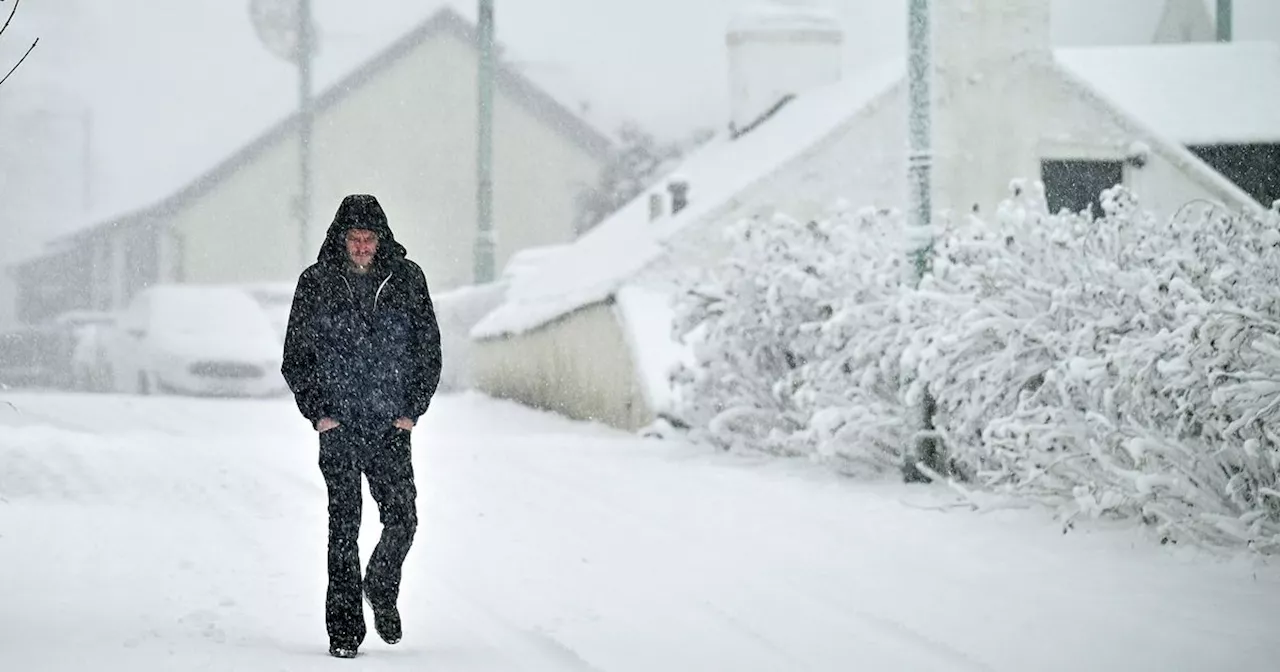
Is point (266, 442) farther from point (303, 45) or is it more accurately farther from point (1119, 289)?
point (303, 45)

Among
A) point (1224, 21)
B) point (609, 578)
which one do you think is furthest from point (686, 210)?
point (1224, 21)

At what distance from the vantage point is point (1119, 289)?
10008 millimetres

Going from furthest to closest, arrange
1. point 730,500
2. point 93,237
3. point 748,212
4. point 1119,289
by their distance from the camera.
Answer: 1. point 93,237
2. point 748,212
3. point 730,500
4. point 1119,289

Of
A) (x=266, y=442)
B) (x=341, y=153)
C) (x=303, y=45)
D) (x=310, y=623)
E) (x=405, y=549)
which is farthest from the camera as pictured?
(x=341, y=153)

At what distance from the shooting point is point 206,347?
26.0m

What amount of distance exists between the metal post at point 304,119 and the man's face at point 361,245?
110 feet

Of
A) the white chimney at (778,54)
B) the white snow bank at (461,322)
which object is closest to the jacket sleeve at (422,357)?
the white chimney at (778,54)

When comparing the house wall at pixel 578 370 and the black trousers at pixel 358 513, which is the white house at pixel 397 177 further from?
the black trousers at pixel 358 513

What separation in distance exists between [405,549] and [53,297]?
46.0 metres

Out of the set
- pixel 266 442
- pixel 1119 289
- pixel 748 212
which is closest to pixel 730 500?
pixel 1119 289

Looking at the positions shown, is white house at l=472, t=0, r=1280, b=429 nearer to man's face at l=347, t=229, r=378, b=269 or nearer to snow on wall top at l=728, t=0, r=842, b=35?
snow on wall top at l=728, t=0, r=842, b=35

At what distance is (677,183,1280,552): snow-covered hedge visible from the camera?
878 centimetres

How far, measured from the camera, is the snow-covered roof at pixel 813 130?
892 inches

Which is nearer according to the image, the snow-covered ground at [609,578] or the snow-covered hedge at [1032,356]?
the snow-covered ground at [609,578]
